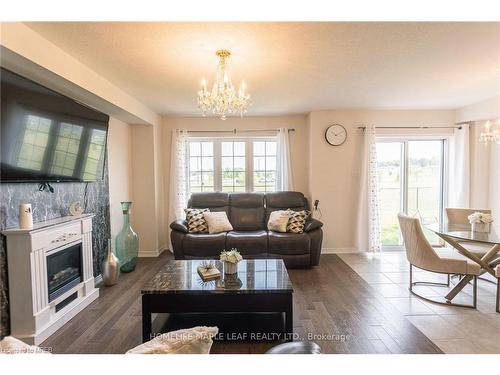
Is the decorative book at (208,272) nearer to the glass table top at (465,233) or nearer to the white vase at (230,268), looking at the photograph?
the white vase at (230,268)

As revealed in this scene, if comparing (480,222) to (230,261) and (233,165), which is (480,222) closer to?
(230,261)

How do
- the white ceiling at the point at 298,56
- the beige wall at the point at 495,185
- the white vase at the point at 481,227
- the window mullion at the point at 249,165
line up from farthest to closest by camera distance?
the window mullion at the point at 249,165
the beige wall at the point at 495,185
the white vase at the point at 481,227
the white ceiling at the point at 298,56

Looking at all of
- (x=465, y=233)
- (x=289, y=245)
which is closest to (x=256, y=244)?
(x=289, y=245)

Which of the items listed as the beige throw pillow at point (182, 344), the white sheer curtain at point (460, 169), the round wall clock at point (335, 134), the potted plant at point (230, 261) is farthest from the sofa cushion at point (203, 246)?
the white sheer curtain at point (460, 169)

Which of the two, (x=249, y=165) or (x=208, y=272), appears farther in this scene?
(x=249, y=165)

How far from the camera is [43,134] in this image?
7.18 feet

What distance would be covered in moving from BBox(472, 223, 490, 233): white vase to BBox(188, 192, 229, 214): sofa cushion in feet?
10.7

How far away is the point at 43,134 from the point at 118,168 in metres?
1.79

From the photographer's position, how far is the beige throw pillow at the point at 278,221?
3.98 m

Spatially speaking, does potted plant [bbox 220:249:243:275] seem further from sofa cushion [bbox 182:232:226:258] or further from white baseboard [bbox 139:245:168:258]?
white baseboard [bbox 139:245:168:258]

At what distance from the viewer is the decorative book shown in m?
2.23

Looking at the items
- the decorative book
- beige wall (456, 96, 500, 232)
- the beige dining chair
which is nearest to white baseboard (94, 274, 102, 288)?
the decorative book

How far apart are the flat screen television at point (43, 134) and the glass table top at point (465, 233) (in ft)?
12.7
